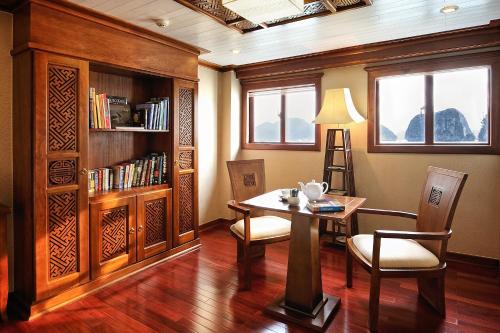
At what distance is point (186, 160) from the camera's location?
11.5 ft

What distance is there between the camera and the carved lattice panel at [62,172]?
2.33 m

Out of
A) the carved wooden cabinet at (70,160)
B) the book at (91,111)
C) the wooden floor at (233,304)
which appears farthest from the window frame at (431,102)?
the book at (91,111)

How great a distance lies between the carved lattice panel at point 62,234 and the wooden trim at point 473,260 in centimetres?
351

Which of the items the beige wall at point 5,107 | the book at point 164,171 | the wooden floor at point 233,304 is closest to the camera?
the wooden floor at point 233,304

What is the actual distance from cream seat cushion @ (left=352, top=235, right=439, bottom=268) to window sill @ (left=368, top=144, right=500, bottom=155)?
4.31 ft

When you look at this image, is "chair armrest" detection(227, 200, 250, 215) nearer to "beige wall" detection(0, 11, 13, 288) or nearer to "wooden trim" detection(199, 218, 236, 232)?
"wooden trim" detection(199, 218, 236, 232)

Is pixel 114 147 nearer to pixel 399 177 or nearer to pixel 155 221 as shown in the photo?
pixel 155 221

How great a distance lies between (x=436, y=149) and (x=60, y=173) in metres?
3.45

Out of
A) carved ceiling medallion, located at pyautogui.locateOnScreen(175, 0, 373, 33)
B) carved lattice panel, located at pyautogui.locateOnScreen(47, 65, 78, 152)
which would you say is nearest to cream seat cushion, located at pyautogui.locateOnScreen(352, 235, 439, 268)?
carved ceiling medallion, located at pyautogui.locateOnScreen(175, 0, 373, 33)

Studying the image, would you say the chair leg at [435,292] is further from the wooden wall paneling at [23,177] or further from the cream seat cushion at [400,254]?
the wooden wall paneling at [23,177]

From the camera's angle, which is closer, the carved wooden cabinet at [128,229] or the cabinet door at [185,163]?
the carved wooden cabinet at [128,229]

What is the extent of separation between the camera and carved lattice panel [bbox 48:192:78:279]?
7.65 ft

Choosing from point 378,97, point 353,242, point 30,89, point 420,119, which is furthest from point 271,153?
point 30,89

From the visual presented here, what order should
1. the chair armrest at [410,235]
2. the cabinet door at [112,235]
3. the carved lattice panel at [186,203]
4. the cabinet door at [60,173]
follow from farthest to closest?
the carved lattice panel at [186,203] < the cabinet door at [112,235] < the cabinet door at [60,173] < the chair armrest at [410,235]
